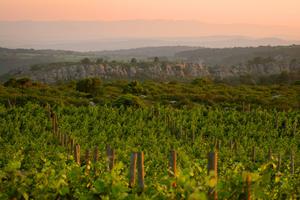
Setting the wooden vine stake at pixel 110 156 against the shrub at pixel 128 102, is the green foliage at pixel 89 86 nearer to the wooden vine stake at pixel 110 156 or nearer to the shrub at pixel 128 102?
the shrub at pixel 128 102

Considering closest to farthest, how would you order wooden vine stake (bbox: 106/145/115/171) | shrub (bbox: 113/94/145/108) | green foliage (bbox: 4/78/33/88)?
wooden vine stake (bbox: 106/145/115/171), shrub (bbox: 113/94/145/108), green foliage (bbox: 4/78/33/88)

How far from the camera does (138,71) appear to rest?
142 metres

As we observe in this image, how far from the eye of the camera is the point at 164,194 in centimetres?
674

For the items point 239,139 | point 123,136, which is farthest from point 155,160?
point 239,139

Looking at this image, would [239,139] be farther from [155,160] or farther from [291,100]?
[291,100]

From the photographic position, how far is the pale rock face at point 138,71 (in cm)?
13684

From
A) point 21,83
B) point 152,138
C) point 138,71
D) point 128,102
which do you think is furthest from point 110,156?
point 138,71

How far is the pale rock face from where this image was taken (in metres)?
137

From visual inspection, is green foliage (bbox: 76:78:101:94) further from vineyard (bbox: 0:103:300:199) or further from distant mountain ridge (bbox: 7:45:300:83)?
distant mountain ridge (bbox: 7:45:300:83)

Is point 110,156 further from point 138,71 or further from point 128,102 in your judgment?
point 138,71

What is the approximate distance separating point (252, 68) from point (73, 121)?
394ft

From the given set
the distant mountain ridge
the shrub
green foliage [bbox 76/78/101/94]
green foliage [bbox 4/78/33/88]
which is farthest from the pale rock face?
the shrub

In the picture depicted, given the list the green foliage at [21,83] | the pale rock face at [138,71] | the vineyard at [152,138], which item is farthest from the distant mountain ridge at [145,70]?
the vineyard at [152,138]

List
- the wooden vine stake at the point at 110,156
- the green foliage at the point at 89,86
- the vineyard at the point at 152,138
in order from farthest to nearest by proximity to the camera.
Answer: the green foliage at the point at 89,86 < the vineyard at the point at 152,138 < the wooden vine stake at the point at 110,156
